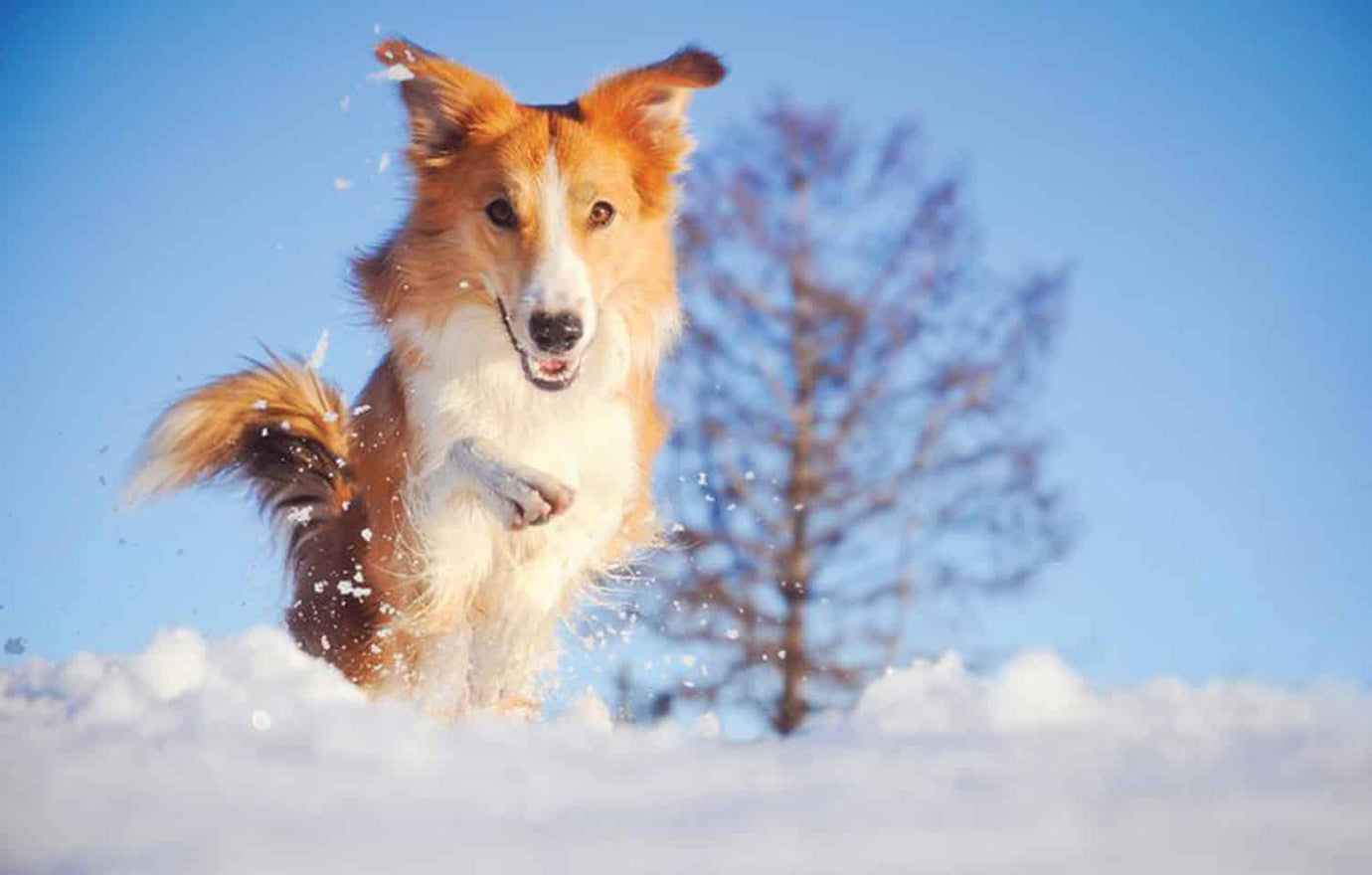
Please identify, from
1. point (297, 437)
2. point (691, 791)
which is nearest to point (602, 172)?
point (297, 437)

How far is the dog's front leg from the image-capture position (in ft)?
12.2

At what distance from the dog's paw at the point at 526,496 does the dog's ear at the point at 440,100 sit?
1.14m

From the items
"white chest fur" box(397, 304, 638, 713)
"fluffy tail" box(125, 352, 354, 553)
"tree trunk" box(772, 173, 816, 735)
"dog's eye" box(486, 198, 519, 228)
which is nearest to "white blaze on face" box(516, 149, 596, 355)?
"dog's eye" box(486, 198, 519, 228)

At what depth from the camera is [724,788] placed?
5.73ft

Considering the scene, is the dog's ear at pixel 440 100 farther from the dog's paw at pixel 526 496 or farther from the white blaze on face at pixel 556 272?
the dog's paw at pixel 526 496

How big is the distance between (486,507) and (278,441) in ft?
4.09

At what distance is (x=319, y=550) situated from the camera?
4.62 m

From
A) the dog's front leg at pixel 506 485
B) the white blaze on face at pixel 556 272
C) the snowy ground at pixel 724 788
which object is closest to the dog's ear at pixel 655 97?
the white blaze on face at pixel 556 272

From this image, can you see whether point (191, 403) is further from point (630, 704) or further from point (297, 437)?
point (630, 704)

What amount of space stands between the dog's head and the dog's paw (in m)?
0.29

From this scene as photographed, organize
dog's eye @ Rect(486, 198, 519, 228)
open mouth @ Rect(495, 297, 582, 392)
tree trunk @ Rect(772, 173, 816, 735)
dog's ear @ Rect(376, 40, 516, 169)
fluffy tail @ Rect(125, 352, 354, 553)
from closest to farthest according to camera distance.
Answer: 1. open mouth @ Rect(495, 297, 582, 392)
2. dog's eye @ Rect(486, 198, 519, 228)
3. dog's ear @ Rect(376, 40, 516, 169)
4. fluffy tail @ Rect(125, 352, 354, 553)
5. tree trunk @ Rect(772, 173, 816, 735)

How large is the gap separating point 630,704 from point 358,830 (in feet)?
19.4

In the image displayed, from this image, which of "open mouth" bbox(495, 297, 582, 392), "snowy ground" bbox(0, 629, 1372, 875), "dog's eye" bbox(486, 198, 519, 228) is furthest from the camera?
"dog's eye" bbox(486, 198, 519, 228)

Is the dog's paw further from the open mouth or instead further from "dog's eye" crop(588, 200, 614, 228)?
"dog's eye" crop(588, 200, 614, 228)
